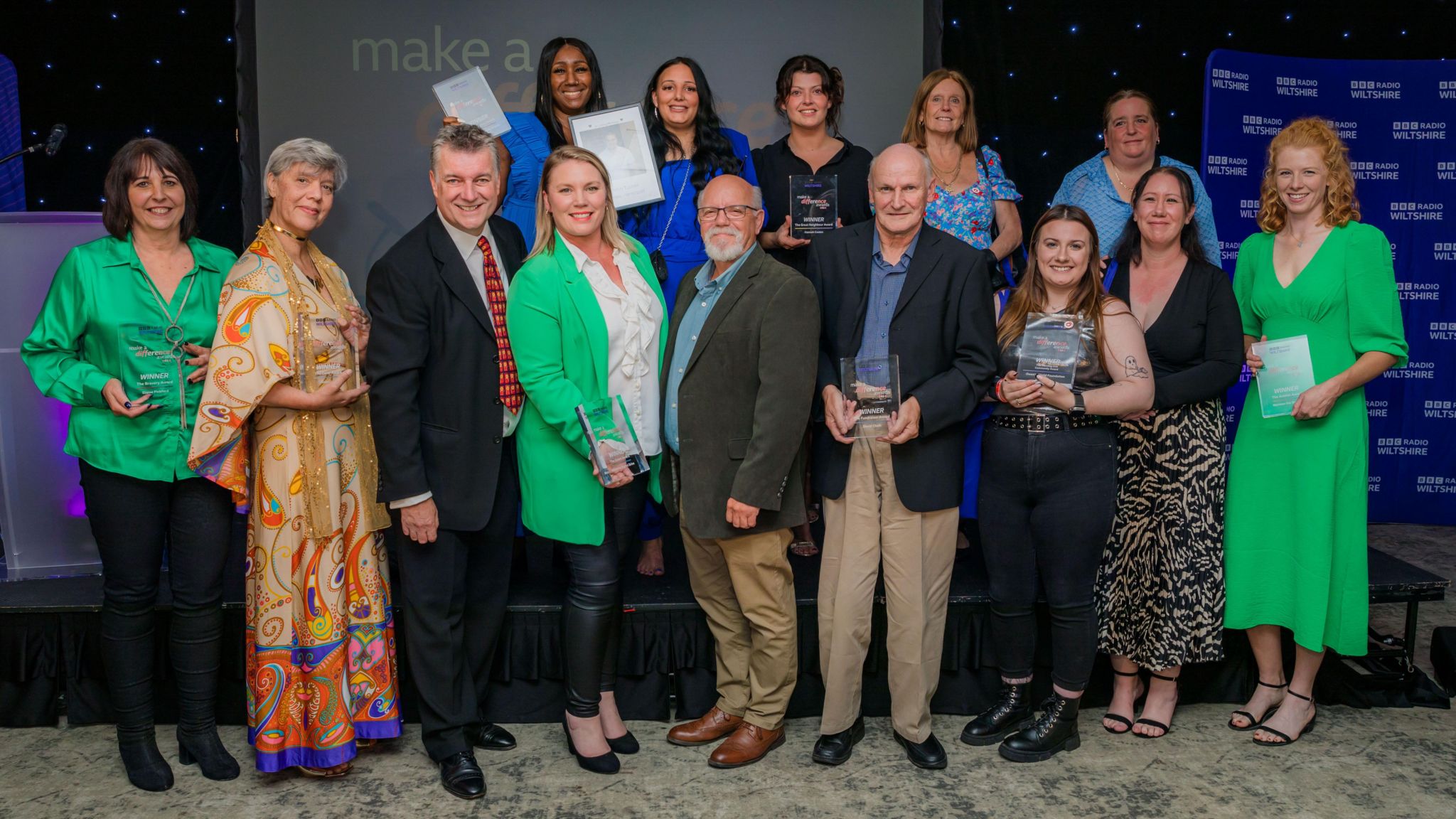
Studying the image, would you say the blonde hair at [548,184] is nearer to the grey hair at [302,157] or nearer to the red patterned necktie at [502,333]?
the red patterned necktie at [502,333]

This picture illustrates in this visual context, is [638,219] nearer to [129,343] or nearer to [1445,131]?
[129,343]

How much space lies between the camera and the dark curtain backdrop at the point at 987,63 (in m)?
4.98

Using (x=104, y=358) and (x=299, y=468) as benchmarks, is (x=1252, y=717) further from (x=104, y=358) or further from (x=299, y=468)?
(x=104, y=358)

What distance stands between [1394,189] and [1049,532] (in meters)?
4.35

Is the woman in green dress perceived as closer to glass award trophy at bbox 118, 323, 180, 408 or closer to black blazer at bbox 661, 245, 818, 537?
black blazer at bbox 661, 245, 818, 537

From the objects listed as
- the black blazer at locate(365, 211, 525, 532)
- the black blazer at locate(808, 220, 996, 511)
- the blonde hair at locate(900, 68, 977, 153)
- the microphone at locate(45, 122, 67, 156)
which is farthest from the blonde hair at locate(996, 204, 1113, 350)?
the microphone at locate(45, 122, 67, 156)

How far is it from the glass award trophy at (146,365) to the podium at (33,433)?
3.45 feet

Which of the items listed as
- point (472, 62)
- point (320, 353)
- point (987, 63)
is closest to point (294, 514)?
point (320, 353)

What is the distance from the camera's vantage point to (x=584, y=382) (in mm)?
2871

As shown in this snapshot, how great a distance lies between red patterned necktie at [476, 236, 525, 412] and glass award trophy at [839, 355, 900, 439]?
3.02 ft

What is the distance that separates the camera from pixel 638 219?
3.71m

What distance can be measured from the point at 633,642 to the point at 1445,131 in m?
5.47

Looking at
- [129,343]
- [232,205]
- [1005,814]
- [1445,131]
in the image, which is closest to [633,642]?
[1005,814]

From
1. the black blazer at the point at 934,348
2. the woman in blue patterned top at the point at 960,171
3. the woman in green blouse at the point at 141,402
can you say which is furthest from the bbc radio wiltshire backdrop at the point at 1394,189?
the woman in green blouse at the point at 141,402
